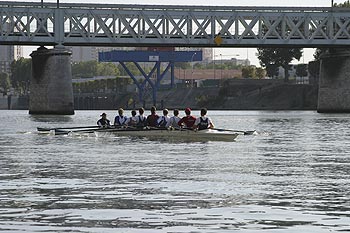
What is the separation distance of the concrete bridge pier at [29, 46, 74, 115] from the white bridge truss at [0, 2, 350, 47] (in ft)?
8.85

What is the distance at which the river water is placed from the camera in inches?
884

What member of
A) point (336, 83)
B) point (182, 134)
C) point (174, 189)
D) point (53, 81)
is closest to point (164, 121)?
point (182, 134)

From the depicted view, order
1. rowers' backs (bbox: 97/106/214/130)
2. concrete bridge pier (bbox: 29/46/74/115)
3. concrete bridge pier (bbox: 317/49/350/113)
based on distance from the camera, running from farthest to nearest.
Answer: concrete bridge pier (bbox: 317/49/350/113) → concrete bridge pier (bbox: 29/46/74/115) → rowers' backs (bbox: 97/106/214/130)

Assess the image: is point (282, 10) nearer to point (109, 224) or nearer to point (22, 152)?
point (22, 152)

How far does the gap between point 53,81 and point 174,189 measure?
106 m

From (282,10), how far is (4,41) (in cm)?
3748

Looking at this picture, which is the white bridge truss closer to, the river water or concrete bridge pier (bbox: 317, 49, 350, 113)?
concrete bridge pier (bbox: 317, 49, 350, 113)

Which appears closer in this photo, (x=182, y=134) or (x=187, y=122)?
(x=182, y=134)

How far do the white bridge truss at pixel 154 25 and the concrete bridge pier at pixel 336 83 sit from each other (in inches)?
95.7

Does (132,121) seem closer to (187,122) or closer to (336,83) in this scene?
(187,122)

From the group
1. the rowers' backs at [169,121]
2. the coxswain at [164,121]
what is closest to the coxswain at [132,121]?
the rowers' backs at [169,121]

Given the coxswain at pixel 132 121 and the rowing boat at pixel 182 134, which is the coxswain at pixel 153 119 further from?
the coxswain at pixel 132 121

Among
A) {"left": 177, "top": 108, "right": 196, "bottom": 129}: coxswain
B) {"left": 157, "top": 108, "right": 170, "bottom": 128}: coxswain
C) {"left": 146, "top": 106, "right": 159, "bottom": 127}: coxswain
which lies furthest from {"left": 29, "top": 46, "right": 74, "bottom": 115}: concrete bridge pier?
{"left": 177, "top": 108, "right": 196, "bottom": 129}: coxswain

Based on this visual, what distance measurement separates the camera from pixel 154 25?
455 ft
